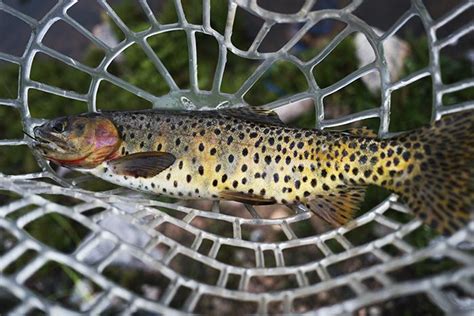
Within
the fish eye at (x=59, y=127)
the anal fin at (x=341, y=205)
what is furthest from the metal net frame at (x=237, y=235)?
the fish eye at (x=59, y=127)

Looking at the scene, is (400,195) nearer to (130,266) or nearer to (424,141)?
(424,141)

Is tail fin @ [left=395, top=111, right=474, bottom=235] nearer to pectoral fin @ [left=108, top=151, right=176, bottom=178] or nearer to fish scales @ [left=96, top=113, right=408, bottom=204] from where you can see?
fish scales @ [left=96, top=113, right=408, bottom=204]

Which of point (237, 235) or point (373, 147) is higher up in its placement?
point (373, 147)

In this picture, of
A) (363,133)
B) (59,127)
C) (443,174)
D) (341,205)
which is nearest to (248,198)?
(341,205)

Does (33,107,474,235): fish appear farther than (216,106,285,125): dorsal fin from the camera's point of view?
No

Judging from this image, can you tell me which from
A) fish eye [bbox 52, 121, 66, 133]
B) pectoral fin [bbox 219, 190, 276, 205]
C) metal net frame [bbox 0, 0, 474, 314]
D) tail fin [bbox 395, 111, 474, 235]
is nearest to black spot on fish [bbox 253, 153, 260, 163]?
pectoral fin [bbox 219, 190, 276, 205]

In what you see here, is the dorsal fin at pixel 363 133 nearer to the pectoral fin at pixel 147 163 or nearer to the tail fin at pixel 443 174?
the tail fin at pixel 443 174

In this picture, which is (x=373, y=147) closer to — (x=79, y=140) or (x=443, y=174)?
(x=443, y=174)

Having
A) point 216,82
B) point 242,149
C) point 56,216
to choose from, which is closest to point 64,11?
point 216,82
